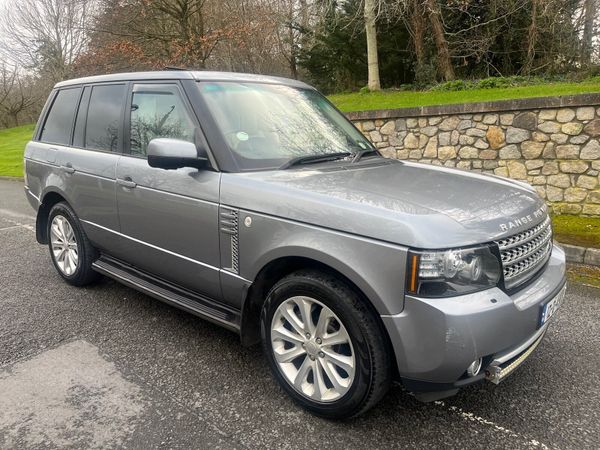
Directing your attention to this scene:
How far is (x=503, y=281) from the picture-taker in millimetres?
2262

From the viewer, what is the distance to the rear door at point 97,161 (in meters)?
3.75

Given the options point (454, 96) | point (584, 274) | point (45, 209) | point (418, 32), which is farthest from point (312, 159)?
point (418, 32)

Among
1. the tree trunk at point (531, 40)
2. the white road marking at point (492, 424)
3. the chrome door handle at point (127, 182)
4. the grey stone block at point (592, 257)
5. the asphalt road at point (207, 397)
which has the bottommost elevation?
the white road marking at point (492, 424)

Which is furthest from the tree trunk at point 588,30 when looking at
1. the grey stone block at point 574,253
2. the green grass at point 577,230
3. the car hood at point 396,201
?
the car hood at point 396,201

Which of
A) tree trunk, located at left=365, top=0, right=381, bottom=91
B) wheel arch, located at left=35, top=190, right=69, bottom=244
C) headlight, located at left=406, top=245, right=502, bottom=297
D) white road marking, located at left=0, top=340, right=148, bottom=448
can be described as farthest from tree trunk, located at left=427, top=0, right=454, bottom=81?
white road marking, located at left=0, top=340, right=148, bottom=448

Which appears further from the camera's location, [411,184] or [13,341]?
[13,341]

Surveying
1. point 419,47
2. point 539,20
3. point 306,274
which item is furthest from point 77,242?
point 539,20

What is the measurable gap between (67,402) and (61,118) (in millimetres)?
2886

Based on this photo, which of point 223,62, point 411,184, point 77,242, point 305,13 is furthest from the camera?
point 223,62

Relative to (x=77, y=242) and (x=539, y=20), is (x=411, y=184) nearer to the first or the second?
(x=77, y=242)

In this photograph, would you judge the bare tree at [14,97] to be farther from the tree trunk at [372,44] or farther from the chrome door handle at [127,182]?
the chrome door handle at [127,182]

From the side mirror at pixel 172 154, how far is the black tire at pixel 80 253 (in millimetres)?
1767

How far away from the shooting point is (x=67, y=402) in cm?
276

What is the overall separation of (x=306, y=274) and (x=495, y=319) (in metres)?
0.94
